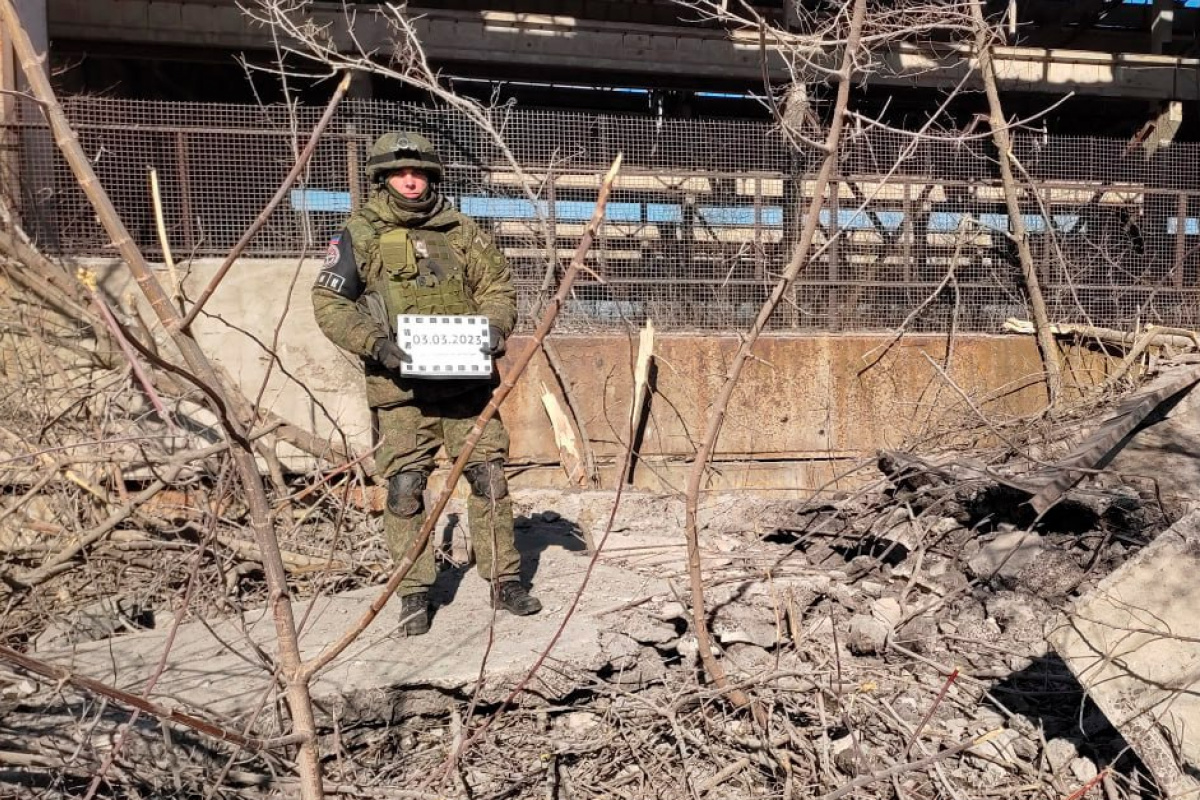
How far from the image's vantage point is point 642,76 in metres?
11.2

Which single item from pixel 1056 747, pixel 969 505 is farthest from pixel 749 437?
pixel 1056 747

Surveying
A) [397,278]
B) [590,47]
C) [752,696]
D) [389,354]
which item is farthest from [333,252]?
[590,47]

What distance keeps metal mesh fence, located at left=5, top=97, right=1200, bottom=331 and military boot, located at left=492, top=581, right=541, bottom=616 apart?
10.3 feet

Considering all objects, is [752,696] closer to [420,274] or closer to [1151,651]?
[1151,651]

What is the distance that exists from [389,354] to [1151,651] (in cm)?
269

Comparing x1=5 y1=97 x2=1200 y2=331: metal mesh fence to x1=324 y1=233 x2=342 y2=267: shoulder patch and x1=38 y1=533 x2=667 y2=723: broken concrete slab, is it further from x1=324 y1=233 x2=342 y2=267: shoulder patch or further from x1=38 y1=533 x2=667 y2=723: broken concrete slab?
x1=38 y1=533 x2=667 y2=723: broken concrete slab

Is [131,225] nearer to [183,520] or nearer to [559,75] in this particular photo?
[183,520]

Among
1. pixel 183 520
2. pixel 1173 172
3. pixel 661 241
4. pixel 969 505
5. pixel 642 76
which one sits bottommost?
pixel 183 520

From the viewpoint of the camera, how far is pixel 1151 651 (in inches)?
99.8

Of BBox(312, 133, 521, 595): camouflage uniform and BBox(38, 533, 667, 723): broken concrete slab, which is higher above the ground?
BBox(312, 133, 521, 595): camouflage uniform

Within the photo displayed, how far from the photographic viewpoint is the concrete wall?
20.5ft

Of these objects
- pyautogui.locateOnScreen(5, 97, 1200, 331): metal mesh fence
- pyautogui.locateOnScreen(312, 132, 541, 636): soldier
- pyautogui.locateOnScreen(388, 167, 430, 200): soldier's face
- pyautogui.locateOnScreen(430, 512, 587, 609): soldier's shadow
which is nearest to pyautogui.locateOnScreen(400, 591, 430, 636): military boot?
pyautogui.locateOnScreen(312, 132, 541, 636): soldier

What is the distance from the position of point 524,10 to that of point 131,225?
6674mm

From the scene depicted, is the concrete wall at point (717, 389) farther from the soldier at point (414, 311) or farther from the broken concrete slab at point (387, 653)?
the soldier at point (414, 311)
